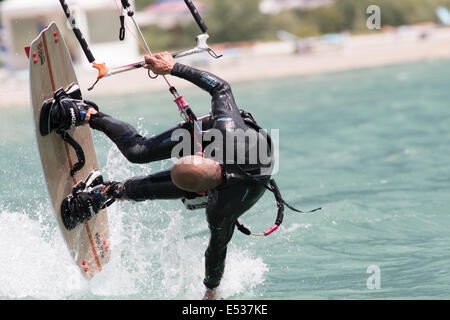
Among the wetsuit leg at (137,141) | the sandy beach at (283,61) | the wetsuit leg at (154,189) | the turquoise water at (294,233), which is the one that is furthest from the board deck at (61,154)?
the sandy beach at (283,61)

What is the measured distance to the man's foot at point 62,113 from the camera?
5.26 metres

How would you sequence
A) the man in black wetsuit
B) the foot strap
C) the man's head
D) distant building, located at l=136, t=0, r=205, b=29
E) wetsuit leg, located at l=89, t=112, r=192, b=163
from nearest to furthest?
the man's head < the man in black wetsuit < wetsuit leg, located at l=89, t=112, r=192, b=163 < the foot strap < distant building, located at l=136, t=0, r=205, b=29

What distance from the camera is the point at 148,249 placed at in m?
6.54

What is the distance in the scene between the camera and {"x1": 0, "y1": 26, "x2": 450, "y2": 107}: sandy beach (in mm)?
18234

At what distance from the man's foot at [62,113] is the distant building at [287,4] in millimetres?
29340

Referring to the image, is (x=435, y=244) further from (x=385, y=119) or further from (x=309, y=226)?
(x=385, y=119)

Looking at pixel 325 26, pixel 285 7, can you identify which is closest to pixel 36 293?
pixel 325 26

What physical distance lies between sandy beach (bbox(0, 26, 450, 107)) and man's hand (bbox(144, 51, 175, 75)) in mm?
11537

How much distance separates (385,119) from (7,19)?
14054 millimetres

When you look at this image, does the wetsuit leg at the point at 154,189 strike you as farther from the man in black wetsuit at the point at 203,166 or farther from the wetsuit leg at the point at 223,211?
the wetsuit leg at the point at 223,211

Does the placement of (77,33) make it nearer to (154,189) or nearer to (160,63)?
(160,63)

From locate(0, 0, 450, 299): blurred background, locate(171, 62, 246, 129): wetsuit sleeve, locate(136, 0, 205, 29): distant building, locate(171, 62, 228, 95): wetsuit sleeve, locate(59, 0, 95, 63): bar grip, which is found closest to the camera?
locate(171, 62, 246, 129): wetsuit sleeve

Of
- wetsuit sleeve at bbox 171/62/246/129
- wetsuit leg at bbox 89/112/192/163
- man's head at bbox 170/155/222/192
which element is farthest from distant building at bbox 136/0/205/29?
man's head at bbox 170/155/222/192

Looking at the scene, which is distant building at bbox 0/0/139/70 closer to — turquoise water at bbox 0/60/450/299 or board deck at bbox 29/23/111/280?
turquoise water at bbox 0/60/450/299
